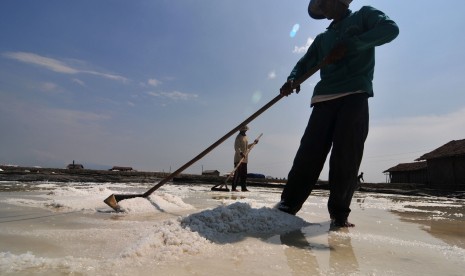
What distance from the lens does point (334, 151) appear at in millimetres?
2402

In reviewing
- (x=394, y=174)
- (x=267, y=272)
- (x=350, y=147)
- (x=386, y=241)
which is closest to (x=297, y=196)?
(x=350, y=147)

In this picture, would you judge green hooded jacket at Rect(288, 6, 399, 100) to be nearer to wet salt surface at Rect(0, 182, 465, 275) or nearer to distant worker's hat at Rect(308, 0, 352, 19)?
distant worker's hat at Rect(308, 0, 352, 19)

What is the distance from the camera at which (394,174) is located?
111ft

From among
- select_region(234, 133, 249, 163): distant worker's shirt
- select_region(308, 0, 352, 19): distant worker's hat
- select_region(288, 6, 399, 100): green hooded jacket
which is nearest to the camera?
select_region(288, 6, 399, 100): green hooded jacket

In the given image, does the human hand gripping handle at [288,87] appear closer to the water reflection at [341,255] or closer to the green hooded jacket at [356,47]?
the green hooded jacket at [356,47]

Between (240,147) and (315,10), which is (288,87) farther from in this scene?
(240,147)

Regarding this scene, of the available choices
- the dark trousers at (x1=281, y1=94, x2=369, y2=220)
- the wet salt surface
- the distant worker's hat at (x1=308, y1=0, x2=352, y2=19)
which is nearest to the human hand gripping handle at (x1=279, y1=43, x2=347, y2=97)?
the dark trousers at (x1=281, y1=94, x2=369, y2=220)

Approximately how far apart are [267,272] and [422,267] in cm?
64

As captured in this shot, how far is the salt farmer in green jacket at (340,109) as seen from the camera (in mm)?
2343

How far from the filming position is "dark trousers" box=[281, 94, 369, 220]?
235 cm

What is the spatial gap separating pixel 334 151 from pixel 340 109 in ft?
1.08

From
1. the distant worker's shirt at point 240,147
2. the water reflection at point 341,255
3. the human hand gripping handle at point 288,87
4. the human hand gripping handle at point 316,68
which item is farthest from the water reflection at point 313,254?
the distant worker's shirt at point 240,147

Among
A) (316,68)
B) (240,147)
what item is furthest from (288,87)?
(240,147)

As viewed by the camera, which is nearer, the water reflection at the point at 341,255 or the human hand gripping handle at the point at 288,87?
the water reflection at the point at 341,255
